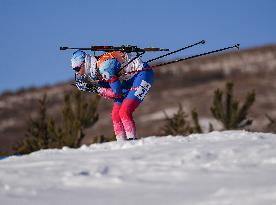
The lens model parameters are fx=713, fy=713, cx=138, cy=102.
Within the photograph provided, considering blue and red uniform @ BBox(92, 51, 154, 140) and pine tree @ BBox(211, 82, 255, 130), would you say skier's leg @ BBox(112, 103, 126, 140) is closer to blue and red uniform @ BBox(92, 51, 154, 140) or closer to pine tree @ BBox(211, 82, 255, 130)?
blue and red uniform @ BBox(92, 51, 154, 140)

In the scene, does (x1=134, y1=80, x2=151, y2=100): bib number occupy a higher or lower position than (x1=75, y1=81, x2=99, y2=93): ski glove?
lower

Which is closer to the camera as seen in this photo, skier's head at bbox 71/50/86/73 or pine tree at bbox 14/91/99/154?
skier's head at bbox 71/50/86/73

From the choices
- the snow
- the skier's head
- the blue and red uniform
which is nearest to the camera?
the snow

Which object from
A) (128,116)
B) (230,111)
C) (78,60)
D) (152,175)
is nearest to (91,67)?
(78,60)

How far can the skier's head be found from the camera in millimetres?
8844

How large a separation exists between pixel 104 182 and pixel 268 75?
38.7 metres

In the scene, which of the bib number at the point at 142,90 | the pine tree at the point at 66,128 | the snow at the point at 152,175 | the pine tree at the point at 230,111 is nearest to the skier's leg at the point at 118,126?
the bib number at the point at 142,90

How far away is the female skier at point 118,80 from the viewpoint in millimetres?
8750

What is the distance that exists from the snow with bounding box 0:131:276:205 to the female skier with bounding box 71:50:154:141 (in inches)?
48.7

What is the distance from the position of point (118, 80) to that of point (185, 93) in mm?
32349

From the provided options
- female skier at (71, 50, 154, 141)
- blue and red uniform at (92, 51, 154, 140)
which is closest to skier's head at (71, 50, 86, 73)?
female skier at (71, 50, 154, 141)

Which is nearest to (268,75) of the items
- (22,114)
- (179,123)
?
(22,114)

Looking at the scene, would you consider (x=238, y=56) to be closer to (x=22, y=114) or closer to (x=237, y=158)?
(x=22, y=114)

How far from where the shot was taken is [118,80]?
8789mm
